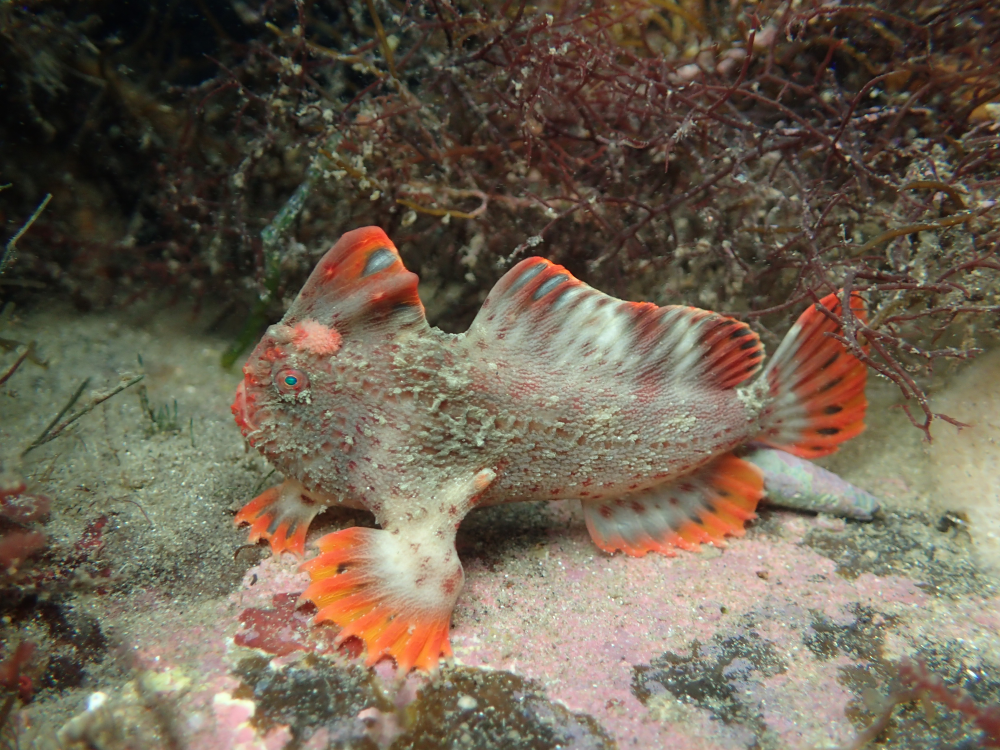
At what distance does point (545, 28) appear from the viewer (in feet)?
9.55

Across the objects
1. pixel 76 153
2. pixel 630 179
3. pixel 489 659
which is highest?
pixel 630 179

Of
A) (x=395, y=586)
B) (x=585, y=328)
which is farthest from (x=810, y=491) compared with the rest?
(x=395, y=586)

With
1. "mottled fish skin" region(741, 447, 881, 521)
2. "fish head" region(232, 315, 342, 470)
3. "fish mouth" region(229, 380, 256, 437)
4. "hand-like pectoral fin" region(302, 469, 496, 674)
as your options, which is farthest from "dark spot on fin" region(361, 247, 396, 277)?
"mottled fish skin" region(741, 447, 881, 521)

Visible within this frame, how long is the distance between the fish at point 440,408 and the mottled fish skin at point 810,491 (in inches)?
22.7

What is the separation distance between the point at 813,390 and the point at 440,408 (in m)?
2.33

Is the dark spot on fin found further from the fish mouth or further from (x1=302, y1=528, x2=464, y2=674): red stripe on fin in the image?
(x1=302, y1=528, x2=464, y2=674): red stripe on fin

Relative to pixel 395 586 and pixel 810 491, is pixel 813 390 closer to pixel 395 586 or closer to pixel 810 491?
pixel 810 491

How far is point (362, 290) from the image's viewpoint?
8.18 ft

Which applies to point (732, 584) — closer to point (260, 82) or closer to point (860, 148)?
point (860, 148)

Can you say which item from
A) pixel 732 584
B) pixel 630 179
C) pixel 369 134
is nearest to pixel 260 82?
pixel 369 134

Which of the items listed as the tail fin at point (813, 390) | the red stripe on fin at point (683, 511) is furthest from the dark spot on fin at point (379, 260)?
the tail fin at point (813, 390)

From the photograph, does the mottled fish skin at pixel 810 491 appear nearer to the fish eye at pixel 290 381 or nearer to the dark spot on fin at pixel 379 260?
the dark spot on fin at pixel 379 260

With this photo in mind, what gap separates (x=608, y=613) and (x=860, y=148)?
2.94m

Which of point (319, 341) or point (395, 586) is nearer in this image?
point (395, 586)
